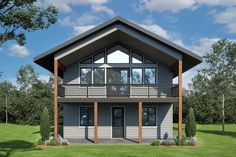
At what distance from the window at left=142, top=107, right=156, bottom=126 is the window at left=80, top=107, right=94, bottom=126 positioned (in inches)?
148

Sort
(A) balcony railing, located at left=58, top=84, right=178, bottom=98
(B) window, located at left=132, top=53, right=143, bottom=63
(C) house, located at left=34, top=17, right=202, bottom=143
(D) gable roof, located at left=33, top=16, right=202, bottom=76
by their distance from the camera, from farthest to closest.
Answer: (B) window, located at left=132, top=53, right=143, bottom=63
(C) house, located at left=34, top=17, right=202, bottom=143
(A) balcony railing, located at left=58, top=84, right=178, bottom=98
(D) gable roof, located at left=33, top=16, right=202, bottom=76

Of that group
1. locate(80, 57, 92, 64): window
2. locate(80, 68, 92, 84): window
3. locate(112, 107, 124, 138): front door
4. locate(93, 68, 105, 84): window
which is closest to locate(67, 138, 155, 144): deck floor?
locate(112, 107, 124, 138): front door

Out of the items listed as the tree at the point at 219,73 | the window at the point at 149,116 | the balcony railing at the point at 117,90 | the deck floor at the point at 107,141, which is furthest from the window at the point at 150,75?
the tree at the point at 219,73

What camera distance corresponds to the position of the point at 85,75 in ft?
97.4

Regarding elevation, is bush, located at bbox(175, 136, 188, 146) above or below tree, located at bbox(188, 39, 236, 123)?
below

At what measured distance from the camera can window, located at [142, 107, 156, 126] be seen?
1171 inches

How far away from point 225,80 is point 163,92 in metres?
35.9

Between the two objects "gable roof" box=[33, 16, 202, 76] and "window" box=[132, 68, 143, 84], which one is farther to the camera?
"window" box=[132, 68, 143, 84]

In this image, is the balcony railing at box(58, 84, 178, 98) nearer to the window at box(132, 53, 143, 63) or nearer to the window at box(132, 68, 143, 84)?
the window at box(132, 68, 143, 84)

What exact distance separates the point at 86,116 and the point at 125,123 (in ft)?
9.34

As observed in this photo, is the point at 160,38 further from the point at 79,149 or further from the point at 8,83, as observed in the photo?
the point at 8,83

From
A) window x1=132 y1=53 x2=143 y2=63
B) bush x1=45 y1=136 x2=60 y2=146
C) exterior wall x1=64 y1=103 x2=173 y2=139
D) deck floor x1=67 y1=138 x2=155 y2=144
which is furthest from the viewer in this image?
window x1=132 y1=53 x2=143 y2=63

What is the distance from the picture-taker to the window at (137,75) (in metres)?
29.5

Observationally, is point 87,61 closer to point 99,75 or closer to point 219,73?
point 99,75
